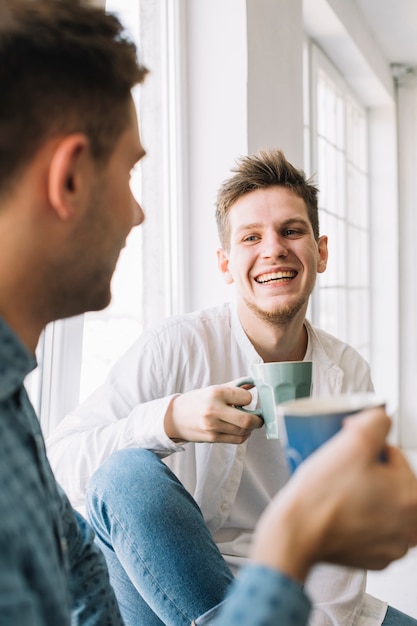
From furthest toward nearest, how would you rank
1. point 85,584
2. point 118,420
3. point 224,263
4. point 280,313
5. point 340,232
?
1. point 340,232
2. point 224,263
3. point 280,313
4. point 118,420
5. point 85,584

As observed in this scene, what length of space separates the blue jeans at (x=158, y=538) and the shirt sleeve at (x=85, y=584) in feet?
0.90

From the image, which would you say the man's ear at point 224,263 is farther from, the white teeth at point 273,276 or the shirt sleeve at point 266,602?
the shirt sleeve at point 266,602

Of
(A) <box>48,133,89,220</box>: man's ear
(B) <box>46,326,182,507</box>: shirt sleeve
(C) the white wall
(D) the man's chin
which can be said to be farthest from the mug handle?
(C) the white wall

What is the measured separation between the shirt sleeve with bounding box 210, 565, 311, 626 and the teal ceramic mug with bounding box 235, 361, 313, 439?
0.54 meters

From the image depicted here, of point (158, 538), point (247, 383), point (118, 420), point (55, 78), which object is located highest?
point (55, 78)

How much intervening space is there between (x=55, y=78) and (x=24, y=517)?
39 cm

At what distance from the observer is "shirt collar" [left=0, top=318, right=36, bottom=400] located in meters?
0.66

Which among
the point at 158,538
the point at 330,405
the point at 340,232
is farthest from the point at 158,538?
the point at 340,232

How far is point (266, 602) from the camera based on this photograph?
56cm

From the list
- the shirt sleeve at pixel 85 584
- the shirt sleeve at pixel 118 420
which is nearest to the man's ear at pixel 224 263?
the shirt sleeve at pixel 118 420

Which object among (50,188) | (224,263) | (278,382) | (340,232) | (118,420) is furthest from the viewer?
(340,232)

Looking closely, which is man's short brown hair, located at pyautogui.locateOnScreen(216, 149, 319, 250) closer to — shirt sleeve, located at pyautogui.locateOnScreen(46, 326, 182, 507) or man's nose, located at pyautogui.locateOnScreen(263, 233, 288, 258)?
man's nose, located at pyautogui.locateOnScreen(263, 233, 288, 258)

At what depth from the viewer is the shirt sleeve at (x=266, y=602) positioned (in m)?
0.56

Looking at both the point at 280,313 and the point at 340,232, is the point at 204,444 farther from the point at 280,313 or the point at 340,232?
the point at 340,232
